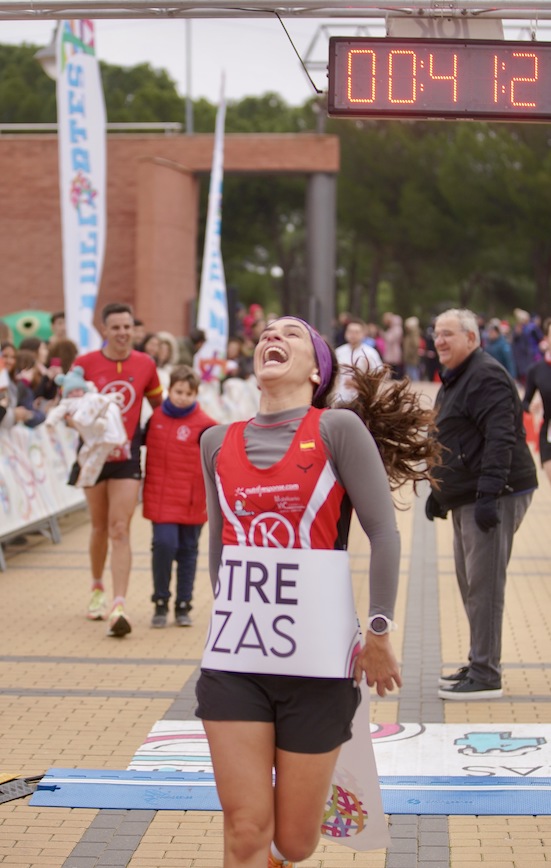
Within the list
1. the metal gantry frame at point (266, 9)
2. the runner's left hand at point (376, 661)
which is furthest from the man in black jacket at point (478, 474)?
the runner's left hand at point (376, 661)

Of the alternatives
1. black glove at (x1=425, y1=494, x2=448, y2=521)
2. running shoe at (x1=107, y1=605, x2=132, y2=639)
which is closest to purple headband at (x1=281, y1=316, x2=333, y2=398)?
black glove at (x1=425, y1=494, x2=448, y2=521)

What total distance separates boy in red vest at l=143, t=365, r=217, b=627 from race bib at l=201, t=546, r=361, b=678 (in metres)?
5.15

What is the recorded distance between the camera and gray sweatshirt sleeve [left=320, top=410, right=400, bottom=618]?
12.2 ft

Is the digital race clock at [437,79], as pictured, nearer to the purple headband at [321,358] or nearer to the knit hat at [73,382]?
the knit hat at [73,382]

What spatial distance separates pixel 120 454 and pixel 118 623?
108cm

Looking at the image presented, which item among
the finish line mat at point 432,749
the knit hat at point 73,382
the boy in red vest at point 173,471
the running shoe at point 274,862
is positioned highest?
the knit hat at point 73,382

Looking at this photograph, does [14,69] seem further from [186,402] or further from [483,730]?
[483,730]

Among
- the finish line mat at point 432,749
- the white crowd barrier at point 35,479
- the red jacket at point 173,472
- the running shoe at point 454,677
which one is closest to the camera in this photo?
the finish line mat at point 432,749

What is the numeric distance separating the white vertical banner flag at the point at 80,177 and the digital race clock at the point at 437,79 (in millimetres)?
8929

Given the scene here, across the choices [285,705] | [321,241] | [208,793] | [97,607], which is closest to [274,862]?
[285,705]

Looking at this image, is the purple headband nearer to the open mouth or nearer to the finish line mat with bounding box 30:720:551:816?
the open mouth

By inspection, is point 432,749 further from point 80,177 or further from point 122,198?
point 122,198

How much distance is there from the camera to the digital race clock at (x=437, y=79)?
22.2 feet

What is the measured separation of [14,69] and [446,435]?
42.0 meters
